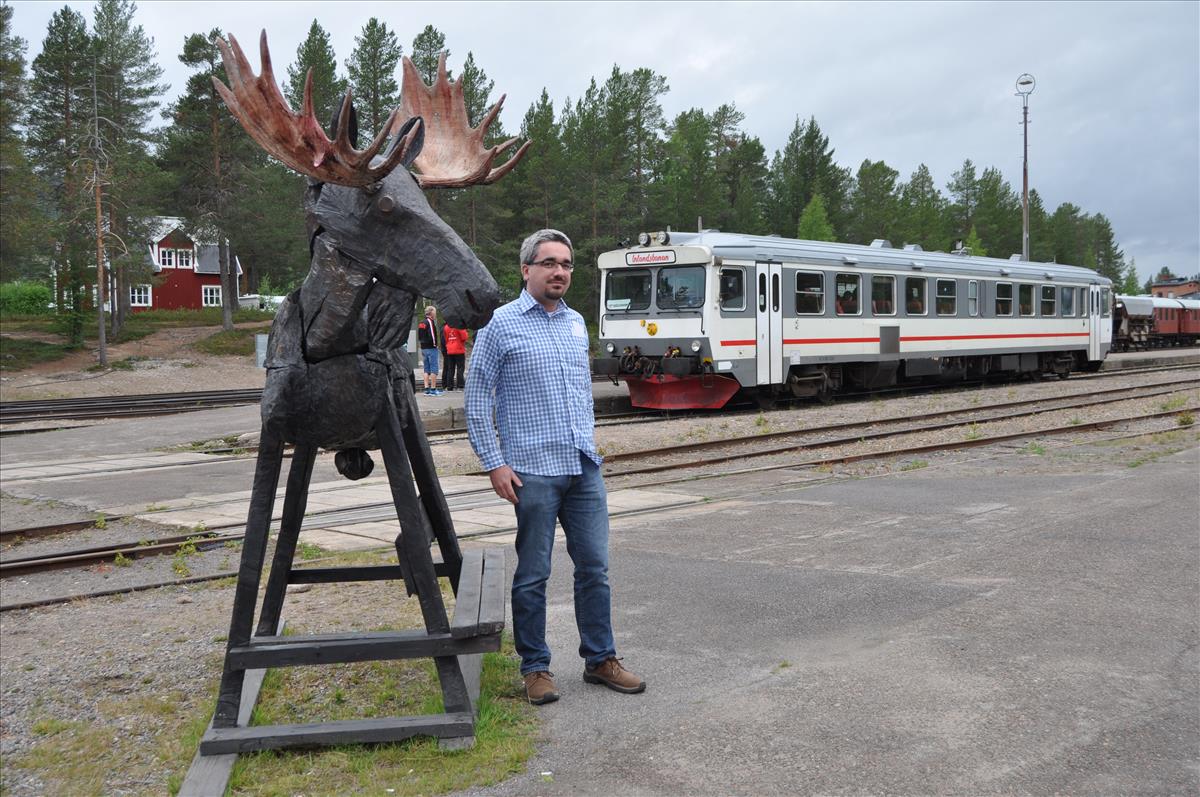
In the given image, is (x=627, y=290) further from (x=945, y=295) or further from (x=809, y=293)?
(x=945, y=295)

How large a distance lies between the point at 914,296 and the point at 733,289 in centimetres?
595

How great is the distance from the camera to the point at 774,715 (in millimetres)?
4223

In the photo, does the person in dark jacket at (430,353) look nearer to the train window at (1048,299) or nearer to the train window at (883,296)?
the train window at (883,296)

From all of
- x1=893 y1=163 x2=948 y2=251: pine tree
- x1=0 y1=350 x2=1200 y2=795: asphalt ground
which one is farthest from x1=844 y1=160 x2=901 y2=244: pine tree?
x1=0 y1=350 x2=1200 y2=795: asphalt ground

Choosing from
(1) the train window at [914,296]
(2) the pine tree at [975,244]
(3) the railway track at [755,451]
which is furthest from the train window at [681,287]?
(2) the pine tree at [975,244]

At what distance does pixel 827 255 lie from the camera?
2025 cm

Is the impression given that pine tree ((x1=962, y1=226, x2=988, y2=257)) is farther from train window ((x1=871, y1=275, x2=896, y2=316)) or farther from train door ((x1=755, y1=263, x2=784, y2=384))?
train door ((x1=755, y1=263, x2=784, y2=384))

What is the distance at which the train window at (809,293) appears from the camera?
19.7 meters

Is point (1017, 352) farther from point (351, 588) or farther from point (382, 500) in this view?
point (351, 588)

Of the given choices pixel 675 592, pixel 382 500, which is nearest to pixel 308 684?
pixel 675 592

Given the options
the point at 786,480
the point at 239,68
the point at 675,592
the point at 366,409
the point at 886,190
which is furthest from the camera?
the point at 886,190

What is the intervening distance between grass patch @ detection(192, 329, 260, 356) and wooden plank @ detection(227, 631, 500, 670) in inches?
1579

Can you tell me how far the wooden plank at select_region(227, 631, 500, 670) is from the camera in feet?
13.3

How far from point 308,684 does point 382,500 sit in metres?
5.60
